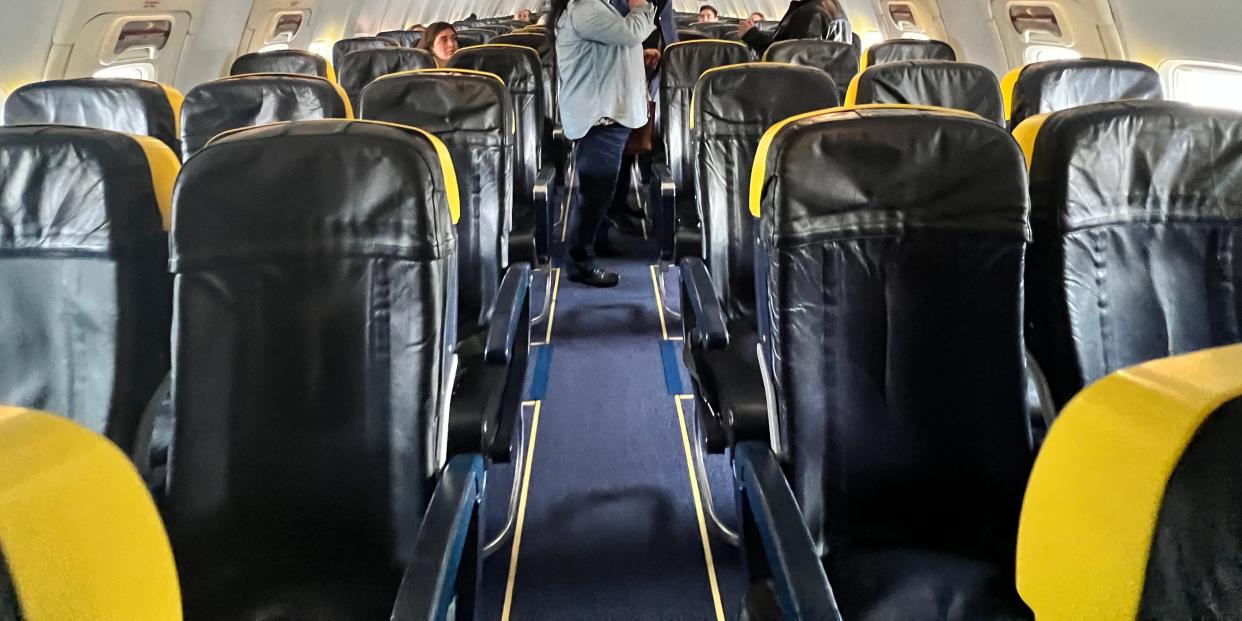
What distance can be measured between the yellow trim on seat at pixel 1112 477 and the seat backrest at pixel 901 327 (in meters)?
1.17

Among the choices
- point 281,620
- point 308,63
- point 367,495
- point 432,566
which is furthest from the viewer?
point 308,63

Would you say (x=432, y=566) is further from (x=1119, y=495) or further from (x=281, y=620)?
(x=1119, y=495)

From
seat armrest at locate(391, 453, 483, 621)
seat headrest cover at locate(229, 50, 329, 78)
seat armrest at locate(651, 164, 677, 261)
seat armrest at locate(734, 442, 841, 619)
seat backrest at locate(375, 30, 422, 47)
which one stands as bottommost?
seat armrest at locate(651, 164, 677, 261)

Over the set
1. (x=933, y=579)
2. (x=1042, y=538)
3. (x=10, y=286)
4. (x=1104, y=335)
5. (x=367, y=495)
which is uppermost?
(x=1042, y=538)

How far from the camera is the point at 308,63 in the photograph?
4.71 m

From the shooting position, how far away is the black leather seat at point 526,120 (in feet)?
13.1

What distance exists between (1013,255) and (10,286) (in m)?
2.24

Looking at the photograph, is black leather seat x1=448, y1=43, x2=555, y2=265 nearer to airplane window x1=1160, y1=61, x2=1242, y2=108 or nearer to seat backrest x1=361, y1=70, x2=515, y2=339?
seat backrest x1=361, y1=70, x2=515, y2=339

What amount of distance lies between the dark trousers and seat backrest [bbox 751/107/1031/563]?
2.87 m

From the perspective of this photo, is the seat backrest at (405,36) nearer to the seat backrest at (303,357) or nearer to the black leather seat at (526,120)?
the black leather seat at (526,120)

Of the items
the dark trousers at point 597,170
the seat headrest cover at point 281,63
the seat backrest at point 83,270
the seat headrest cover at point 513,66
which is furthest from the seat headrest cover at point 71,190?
the seat headrest cover at point 281,63

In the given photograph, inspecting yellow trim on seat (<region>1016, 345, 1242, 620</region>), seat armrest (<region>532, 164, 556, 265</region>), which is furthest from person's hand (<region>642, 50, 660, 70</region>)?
yellow trim on seat (<region>1016, 345, 1242, 620</region>)

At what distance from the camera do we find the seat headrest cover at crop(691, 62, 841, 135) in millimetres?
3172

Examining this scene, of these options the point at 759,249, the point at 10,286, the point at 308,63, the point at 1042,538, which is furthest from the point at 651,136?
the point at 1042,538
